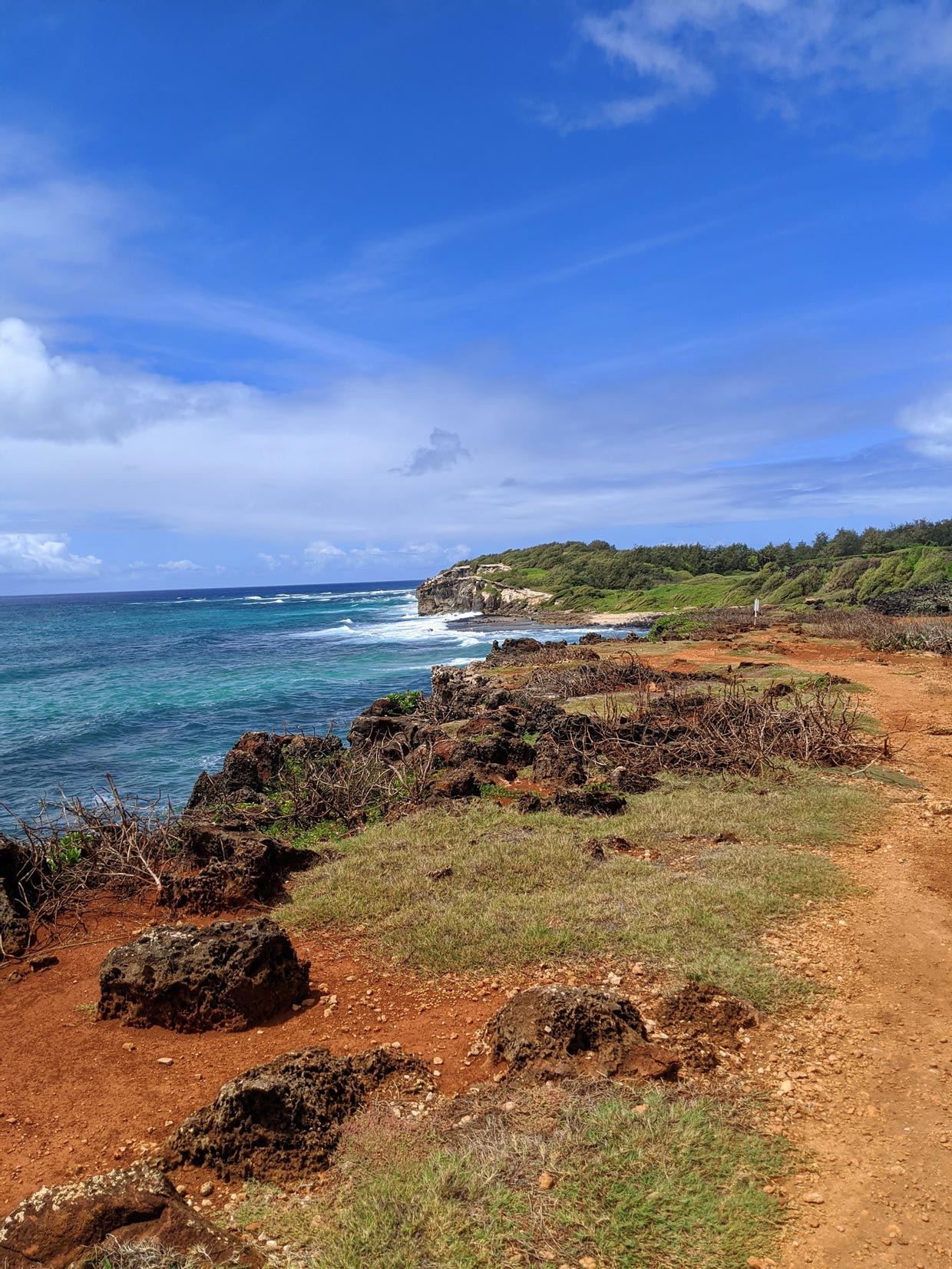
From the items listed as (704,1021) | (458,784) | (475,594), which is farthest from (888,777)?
(475,594)

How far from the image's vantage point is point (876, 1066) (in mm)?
4340

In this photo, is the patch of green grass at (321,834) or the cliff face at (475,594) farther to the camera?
the cliff face at (475,594)

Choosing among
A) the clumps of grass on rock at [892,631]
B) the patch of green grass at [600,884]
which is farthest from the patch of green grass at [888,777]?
the clumps of grass on rock at [892,631]

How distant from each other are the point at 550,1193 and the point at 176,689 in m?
29.4

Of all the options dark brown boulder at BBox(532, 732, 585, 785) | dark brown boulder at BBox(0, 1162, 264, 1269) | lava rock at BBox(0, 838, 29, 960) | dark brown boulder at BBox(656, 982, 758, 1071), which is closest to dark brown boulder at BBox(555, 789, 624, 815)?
dark brown boulder at BBox(532, 732, 585, 785)

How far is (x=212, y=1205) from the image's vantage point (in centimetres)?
344

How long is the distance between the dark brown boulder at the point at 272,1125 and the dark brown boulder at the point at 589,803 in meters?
5.80

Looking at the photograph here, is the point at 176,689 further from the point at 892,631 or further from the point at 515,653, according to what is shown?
the point at 892,631

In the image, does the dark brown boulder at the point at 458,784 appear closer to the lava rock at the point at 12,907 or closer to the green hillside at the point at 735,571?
the lava rock at the point at 12,907

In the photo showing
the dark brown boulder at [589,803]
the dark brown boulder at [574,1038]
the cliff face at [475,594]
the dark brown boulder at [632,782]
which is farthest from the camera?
the cliff face at [475,594]

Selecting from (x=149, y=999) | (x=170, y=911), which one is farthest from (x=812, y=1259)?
(x=170, y=911)

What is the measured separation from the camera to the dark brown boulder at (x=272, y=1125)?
365cm

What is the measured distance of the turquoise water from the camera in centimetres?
1698

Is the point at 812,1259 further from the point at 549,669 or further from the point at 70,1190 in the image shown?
the point at 549,669
